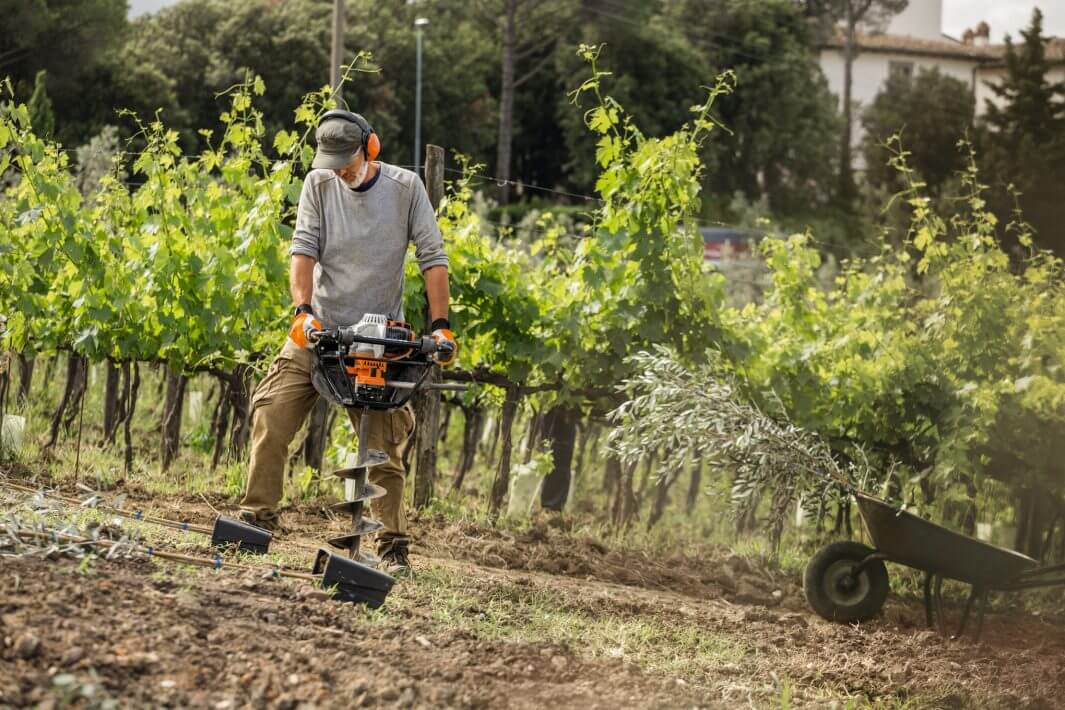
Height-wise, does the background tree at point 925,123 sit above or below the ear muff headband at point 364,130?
above

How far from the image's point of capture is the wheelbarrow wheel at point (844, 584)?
602 centimetres

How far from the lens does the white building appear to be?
55.9 metres

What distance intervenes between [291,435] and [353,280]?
659mm

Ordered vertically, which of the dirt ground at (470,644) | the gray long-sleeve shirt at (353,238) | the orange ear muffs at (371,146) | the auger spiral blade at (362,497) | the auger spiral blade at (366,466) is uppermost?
the orange ear muffs at (371,146)

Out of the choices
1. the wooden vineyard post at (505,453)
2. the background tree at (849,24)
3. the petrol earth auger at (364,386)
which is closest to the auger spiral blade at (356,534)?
the petrol earth auger at (364,386)

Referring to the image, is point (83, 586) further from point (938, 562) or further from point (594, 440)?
point (594, 440)

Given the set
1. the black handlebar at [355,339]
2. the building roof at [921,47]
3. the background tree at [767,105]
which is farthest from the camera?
the building roof at [921,47]

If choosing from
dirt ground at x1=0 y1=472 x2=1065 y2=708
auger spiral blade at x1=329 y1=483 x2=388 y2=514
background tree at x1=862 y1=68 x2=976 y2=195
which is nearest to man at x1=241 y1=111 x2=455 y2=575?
auger spiral blade at x1=329 y1=483 x2=388 y2=514

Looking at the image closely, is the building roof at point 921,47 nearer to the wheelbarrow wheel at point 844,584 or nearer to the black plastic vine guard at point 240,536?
the wheelbarrow wheel at point 844,584

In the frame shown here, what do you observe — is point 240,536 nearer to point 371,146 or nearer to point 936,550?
point 371,146

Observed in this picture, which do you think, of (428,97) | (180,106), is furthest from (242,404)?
(428,97)

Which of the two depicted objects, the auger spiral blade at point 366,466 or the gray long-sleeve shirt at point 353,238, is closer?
the auger spiral blade at point 366,466

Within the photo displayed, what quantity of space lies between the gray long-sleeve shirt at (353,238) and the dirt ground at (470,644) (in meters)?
1.07

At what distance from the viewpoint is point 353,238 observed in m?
5.25
